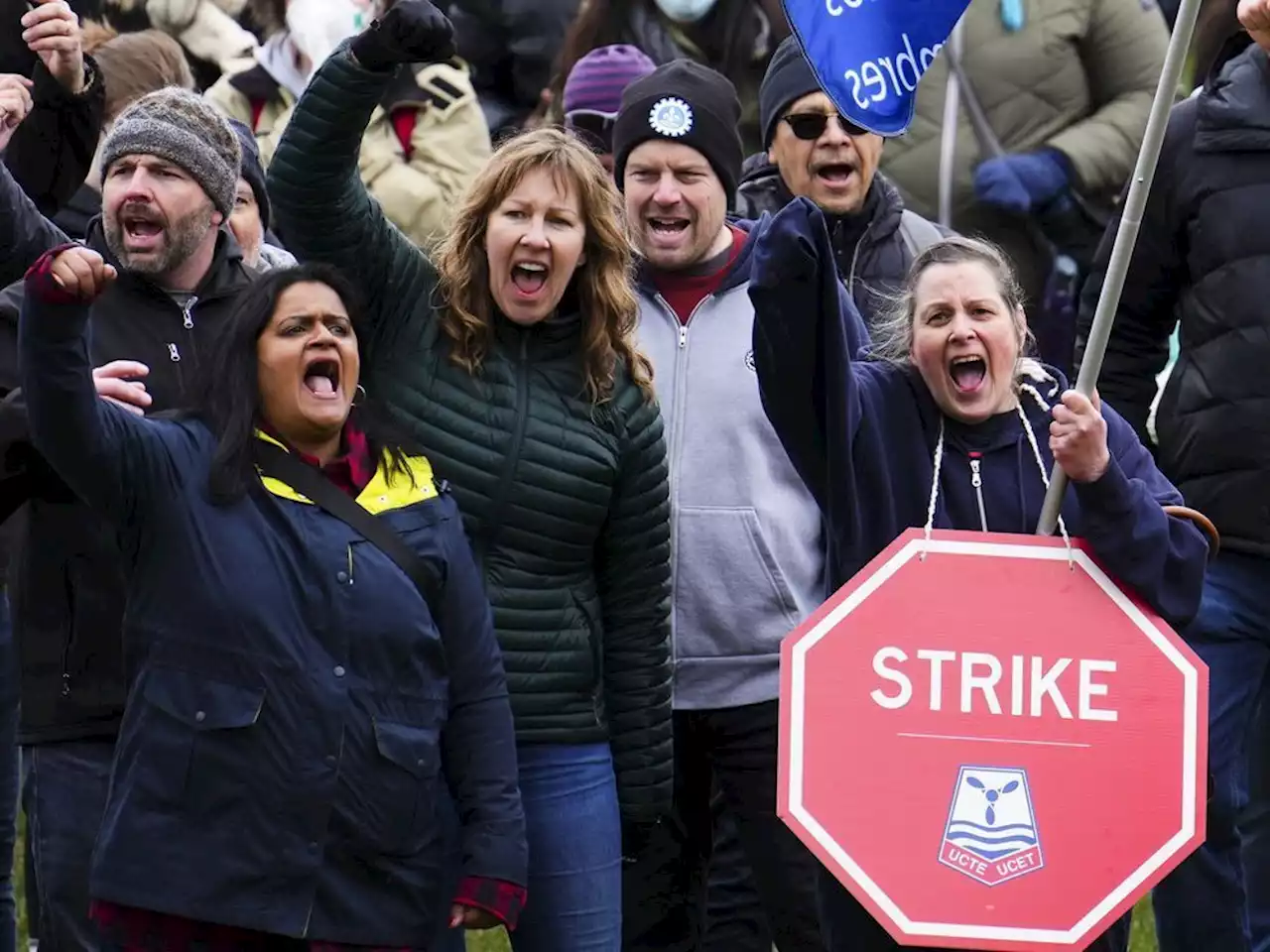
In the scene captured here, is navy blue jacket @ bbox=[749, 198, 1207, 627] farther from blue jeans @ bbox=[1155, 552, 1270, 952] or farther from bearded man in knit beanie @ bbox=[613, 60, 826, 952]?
blue jeans @ bbox=[1155, 552, 1270, 952]

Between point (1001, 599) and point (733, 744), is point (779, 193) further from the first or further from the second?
point (1001, 599)

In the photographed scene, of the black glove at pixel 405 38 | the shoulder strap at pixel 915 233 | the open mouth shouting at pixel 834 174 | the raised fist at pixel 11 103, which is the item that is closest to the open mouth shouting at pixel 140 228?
the raised fist at pixel 11 103

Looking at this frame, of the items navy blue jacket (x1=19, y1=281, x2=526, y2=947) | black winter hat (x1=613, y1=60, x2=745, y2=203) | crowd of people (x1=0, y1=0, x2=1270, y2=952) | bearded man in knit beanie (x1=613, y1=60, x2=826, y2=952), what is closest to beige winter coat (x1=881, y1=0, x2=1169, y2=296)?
crowd of people (x1=0, y1=0, x2=1270, y2=952)

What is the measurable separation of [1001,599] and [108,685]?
1.70 metres

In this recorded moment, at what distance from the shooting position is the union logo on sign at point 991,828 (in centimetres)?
470

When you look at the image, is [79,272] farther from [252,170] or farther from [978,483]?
[252,170]

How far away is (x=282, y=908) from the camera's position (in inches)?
191

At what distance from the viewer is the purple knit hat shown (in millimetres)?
7430

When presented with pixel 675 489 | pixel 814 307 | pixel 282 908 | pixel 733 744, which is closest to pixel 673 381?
pixel 675 489

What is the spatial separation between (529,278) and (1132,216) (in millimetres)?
1339

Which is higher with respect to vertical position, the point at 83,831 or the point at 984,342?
the point at 984,342

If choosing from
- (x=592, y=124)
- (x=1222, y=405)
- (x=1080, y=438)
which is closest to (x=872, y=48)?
(x=1080, y=438)

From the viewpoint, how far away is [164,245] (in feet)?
18.5

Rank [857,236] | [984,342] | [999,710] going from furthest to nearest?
[857,236], [984,342], [999,710]
